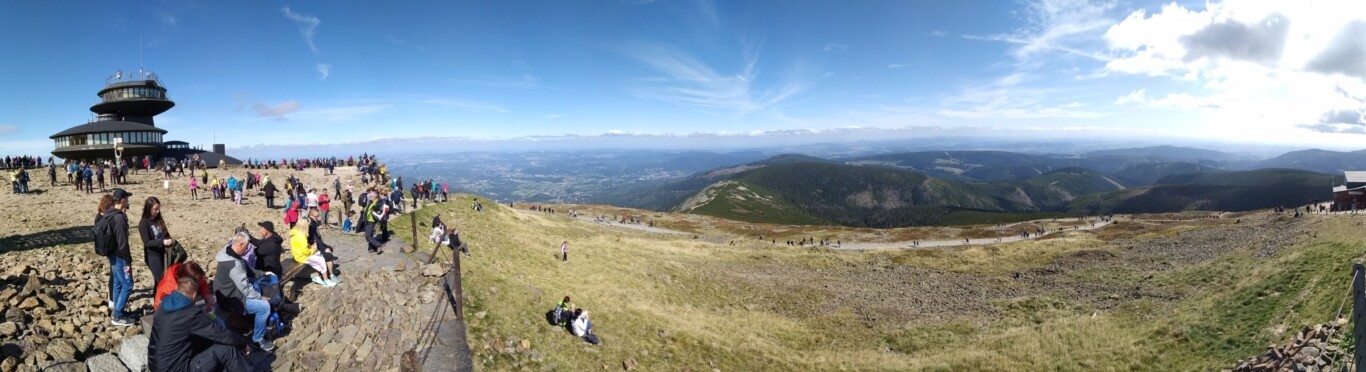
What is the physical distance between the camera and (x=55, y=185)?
34.6m

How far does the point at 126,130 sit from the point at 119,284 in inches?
2759

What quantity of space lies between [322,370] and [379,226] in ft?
45.6

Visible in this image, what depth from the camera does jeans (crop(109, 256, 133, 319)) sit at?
11352 mm

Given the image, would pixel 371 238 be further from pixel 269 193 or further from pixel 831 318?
pixel 831 318

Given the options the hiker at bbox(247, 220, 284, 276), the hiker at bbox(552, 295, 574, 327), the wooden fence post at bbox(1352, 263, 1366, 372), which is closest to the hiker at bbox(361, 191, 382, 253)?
the hiker at bbox(247, 220, 284, 276)

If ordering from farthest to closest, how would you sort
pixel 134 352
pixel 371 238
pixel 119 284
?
pixel 371 238 < pixel 119 284 < pixel 134 352

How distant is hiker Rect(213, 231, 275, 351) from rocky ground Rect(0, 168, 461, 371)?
100 centimetres

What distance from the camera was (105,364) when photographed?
33.3ft

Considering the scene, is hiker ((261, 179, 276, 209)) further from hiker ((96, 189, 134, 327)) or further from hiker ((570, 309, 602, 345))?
hiker ((570, 309, 602, 345))

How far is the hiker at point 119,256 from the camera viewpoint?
11211 millimetres

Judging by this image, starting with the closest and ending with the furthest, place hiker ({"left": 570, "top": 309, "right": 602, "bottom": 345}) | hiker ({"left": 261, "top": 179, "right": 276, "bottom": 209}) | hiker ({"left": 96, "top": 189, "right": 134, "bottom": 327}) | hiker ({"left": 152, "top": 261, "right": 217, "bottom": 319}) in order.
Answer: hiker ({"left": 152, "top": 261, "right": 217, "bottom": 319})
hiker ({"left": 96, "top": 189, "right": 134, "bottom": 327})
hiker ({"left": 570, "top": 309, "right": 602, "bottom": 345})
hiker ({"left": 261, "top": 179, "right": 276, "bottom": 209})

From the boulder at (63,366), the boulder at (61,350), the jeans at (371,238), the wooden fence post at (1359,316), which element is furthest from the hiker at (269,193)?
the wooden fence post at (1359,316)

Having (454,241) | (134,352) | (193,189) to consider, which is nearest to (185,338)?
(134,352)

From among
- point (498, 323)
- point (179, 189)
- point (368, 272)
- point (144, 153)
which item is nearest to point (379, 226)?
point (368, 272)
